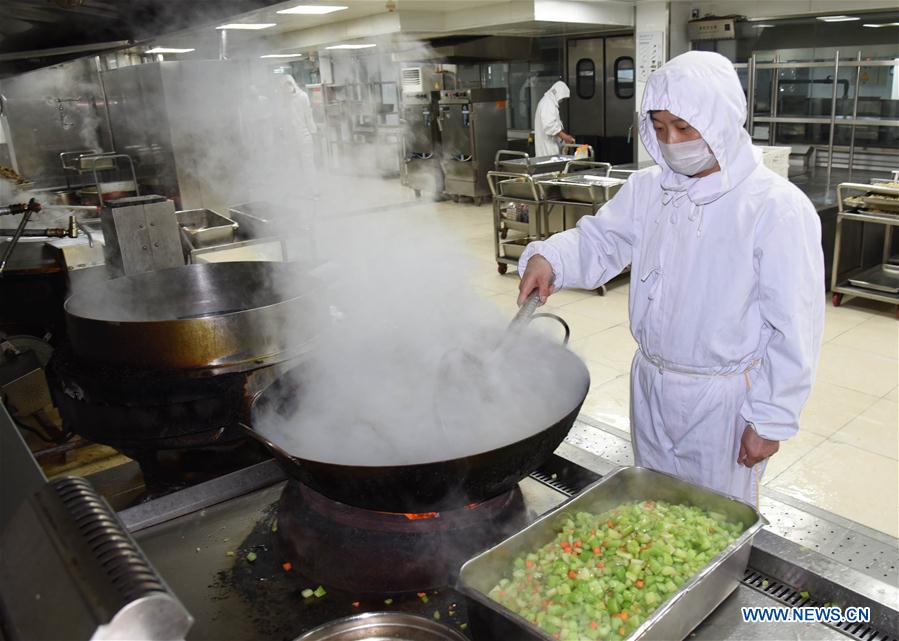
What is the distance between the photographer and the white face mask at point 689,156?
1.52m

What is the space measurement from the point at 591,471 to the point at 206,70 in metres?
3.83

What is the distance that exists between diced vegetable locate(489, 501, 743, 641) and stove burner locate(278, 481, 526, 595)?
148mm

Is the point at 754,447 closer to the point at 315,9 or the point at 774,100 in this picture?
the point at 774,100

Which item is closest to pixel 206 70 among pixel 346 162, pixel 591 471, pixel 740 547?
pixel 346 162

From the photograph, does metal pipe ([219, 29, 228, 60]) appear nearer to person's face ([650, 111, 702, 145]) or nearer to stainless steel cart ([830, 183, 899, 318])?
person's face ([650, 111, 702, 145])

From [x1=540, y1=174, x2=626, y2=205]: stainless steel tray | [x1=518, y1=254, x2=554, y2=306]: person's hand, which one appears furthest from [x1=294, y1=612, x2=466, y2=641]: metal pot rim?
[x1=540, y1=174, x2=626, y2=205]: stainless steel tray

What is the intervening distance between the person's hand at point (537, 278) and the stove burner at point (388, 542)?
61 cm

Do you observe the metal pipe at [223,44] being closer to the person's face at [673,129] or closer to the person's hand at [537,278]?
the person's hand at [537,278]

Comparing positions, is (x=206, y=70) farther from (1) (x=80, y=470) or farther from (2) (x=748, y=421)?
(2) (x=748, y=421)

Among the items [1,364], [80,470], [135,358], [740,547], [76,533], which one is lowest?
[80,470]

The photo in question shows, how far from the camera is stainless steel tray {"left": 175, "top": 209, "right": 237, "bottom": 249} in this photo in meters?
3.48

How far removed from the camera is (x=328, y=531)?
4.05 ft

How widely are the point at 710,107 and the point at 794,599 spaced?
99 cm

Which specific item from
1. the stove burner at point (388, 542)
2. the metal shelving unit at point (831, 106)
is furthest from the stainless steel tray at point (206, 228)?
the metal shelving unit at point (831, 106)
